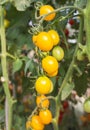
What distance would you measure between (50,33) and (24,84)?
0.47m

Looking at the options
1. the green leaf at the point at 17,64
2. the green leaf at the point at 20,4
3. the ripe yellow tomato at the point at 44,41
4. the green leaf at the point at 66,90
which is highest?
the green leaf at the point at 20,4

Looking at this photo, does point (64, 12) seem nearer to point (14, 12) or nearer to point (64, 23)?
point (64, 23)

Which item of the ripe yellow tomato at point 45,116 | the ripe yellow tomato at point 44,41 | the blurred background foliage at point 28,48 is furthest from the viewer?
the blurred background foliage at point 28,48

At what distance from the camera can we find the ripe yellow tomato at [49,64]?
0.68 metres

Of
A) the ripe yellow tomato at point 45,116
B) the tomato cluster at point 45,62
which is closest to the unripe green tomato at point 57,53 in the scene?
the tomato cluster at point 45,62

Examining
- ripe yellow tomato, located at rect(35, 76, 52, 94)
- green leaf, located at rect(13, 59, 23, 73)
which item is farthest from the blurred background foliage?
ripe yellow tomato, located at rect(35, 76, 52, 94)

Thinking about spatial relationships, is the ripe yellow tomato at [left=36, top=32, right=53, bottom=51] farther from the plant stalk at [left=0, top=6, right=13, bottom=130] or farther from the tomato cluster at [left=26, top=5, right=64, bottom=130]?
the plant stalk at [left=0, top=6, right=13, bottom=130]

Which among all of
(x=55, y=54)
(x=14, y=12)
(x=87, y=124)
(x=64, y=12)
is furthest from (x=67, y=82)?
(x=87, y=124)

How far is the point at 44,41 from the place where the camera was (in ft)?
2.14

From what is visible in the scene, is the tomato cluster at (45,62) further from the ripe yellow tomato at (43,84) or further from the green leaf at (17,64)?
the green leaf at (17,64)

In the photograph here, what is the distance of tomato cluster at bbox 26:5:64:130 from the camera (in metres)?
0.67

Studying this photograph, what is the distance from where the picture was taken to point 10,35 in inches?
40.1

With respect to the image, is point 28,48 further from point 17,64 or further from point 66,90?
point 66,90

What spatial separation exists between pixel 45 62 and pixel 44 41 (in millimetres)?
51
